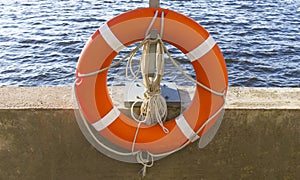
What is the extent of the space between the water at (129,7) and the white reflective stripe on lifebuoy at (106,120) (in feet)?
7.99

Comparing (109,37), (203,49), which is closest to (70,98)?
(109,37)

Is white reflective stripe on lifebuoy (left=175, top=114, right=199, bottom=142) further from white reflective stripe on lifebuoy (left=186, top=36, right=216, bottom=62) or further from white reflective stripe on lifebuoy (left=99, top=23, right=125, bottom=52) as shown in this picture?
white reflective stripe on lifebuoy (left=99, top=23, right=125, bottom=52)

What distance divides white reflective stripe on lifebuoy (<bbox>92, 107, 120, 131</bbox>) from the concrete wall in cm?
19

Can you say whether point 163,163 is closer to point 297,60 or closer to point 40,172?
point 40,172

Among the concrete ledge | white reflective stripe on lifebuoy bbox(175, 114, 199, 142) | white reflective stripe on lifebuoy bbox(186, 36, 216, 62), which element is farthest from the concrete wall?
white reflective stripe on lifebuoy bbox(186, 36, 216, 62)

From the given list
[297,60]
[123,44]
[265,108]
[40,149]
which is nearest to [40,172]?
[40,149]

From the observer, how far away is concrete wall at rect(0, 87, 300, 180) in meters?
2.21

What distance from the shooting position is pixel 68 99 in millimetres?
2268

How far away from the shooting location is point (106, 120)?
2.06 meters

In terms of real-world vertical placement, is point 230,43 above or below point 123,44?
below

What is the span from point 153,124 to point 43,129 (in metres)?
0.55

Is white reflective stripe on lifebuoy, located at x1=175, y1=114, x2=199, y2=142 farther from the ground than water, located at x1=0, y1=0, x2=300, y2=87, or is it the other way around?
white reflective stripe on lifebuoy, located at x1=175, y1=114, x2=199, y2=142

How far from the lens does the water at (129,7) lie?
15.5 ft

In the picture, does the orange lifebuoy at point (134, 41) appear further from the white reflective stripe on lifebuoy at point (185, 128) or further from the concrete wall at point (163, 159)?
the concrete wall at point (163, 159)
